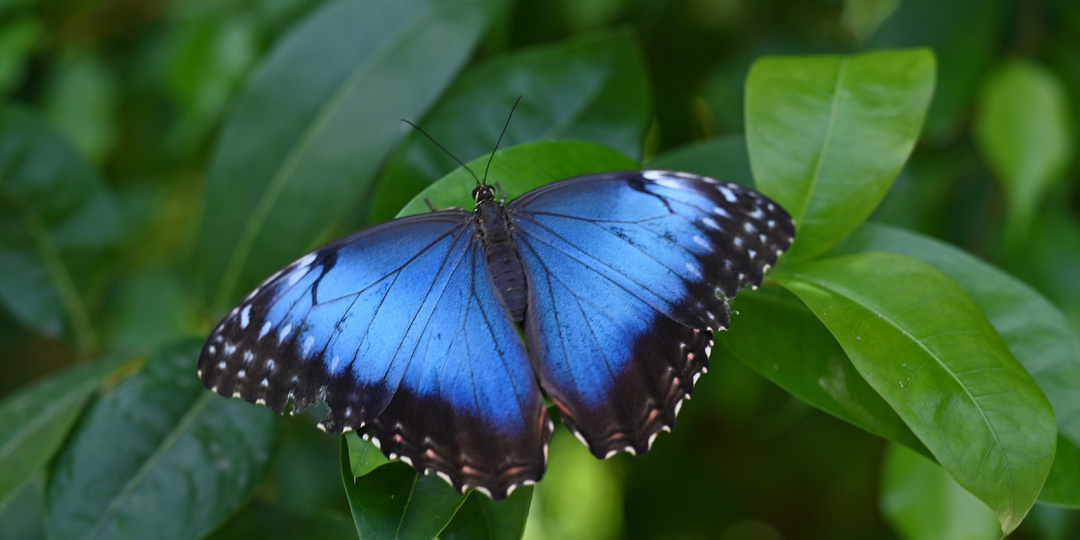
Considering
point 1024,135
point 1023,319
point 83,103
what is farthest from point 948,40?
point 83,103

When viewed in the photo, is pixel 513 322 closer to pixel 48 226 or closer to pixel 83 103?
pixel 48 226

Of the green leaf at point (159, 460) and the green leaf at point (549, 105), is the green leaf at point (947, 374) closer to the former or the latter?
the green leaf at point (549, 105)

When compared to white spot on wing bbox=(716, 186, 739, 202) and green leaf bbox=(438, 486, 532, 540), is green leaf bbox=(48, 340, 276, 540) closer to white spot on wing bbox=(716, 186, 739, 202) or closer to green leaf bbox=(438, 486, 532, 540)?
green leaf bbox=(438, 486, 532, 540)

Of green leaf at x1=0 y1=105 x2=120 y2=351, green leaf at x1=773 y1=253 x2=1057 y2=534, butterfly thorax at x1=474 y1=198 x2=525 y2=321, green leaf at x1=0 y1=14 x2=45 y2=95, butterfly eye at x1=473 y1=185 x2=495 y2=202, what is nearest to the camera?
green leaf at x1=773 y1=253 x2=1057 y2=534

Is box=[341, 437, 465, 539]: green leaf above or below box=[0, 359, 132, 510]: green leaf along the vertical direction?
below

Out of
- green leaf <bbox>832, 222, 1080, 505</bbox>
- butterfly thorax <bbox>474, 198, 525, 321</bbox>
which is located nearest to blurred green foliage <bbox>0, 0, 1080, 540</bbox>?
green leaf <bbox>832, 222, 1080, 505</bbox>

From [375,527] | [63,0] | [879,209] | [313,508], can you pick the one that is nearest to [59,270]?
[313,508]
